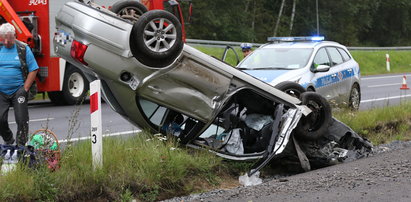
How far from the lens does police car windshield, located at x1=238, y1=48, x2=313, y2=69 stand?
12.3 metres

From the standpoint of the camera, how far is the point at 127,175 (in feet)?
21.6

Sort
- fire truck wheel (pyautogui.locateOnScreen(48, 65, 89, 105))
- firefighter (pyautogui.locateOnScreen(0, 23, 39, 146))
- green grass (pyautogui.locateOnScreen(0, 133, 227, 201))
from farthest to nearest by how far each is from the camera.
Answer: fire truck wheel (pyautogui.locateOnScreen(48, 65, 89, 105))
firefighter (pyautogui.locateOnScreen(0, 23, 39, 146))
green grass (pyautogui.locateOnScreen(0, 133, 227, 201))

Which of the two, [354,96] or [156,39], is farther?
[354,96]

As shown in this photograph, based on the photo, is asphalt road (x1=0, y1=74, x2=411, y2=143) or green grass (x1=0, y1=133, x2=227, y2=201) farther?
asphalt road (x1=0, y1=74, x2=411, y2=143)

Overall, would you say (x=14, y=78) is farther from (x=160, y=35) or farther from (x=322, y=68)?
(x=322, y=68)

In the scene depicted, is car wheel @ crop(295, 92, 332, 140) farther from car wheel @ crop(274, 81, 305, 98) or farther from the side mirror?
the side mirror

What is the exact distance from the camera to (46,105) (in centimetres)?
1752

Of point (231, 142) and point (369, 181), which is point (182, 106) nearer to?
point (231, 142)

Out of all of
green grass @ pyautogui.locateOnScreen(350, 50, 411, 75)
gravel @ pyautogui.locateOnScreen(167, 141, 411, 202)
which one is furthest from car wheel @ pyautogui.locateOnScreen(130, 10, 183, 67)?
green grass @ pyautogui.locateOnScreen(350, 50, 411, 75)

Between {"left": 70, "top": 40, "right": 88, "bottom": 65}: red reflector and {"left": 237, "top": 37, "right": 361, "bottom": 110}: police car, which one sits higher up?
{"left": 70, "top": 40, "right": 88, "bottom": 65}: red reflector

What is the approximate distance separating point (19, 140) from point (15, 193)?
1.53 metres

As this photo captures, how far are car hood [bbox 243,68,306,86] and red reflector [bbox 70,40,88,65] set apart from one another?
15.6ft

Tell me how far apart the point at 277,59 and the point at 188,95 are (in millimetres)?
5527

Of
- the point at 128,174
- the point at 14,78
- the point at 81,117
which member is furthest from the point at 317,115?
the point at 81,117
